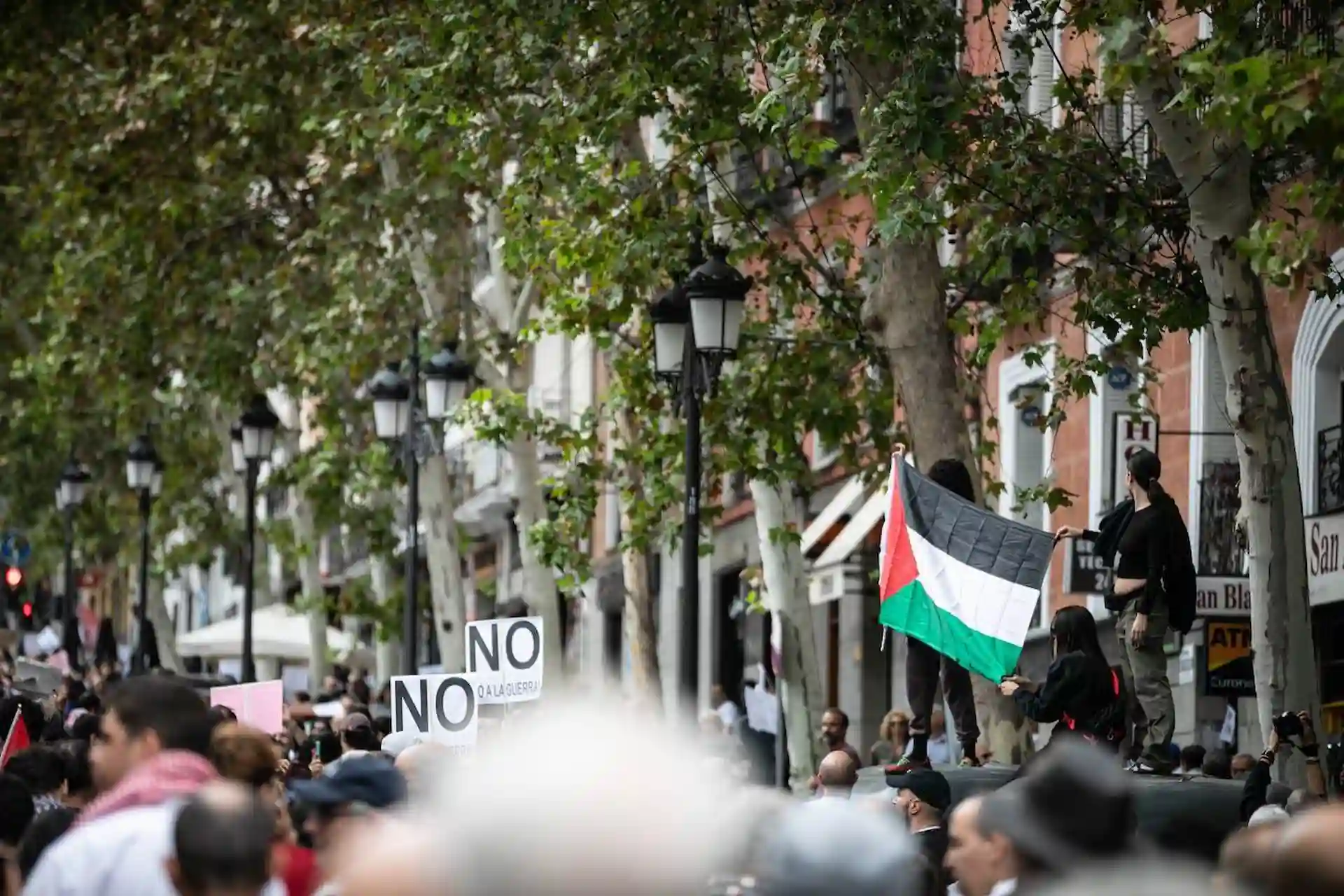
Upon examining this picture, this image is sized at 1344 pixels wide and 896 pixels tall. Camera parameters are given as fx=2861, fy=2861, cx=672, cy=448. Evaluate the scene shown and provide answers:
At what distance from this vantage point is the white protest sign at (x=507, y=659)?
693 inches

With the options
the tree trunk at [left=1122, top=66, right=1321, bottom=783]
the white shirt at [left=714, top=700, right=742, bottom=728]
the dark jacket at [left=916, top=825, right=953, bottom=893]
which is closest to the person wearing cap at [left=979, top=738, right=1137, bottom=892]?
the dark jacket at [left=916, top=825, right=953, bottom=893]

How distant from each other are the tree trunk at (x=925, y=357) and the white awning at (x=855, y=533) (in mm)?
8467

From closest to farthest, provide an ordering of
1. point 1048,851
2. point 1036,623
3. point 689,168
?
1. point 1048,851
2. point 689,168
3. point 1036,623

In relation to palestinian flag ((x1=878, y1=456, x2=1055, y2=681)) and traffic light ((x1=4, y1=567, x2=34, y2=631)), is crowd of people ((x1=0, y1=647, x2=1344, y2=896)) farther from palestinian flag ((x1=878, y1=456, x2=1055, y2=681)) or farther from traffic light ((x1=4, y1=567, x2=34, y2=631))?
traffic light ((x1=4, y1=567, x2=34, y2=631))

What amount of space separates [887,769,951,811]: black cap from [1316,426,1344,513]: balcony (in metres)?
12.2

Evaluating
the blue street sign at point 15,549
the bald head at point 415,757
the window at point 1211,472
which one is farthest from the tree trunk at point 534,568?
the blue street sign at point 15,549

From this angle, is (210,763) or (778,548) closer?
(210,763)

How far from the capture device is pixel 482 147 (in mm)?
23750

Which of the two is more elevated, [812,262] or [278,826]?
[812,262]

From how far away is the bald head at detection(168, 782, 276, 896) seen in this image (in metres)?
5.98

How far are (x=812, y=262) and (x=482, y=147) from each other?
3.24 metres

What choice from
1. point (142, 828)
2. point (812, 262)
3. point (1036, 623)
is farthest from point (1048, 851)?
point (1036, 623)

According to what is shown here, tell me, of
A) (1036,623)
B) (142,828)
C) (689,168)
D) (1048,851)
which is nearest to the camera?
(1048,851)

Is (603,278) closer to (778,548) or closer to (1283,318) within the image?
(778,548)
